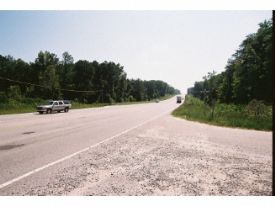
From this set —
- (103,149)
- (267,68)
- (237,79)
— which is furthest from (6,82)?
(103,149)

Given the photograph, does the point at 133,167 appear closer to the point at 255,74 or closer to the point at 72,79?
the point at 255,74

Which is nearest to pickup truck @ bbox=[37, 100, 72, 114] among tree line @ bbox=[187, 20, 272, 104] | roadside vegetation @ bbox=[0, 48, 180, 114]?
tree line @ bbox=[187, 20, 272, 104]

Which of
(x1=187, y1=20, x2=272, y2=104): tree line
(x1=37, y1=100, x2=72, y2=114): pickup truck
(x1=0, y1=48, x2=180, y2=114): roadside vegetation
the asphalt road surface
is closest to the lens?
the asphalt road surface

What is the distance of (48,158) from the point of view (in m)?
8.06

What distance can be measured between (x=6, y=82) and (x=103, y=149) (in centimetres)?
8353

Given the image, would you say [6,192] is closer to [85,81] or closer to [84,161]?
[84,161]

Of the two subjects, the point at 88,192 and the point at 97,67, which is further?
the point at 97,67

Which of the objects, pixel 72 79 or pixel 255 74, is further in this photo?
pixel 72 79

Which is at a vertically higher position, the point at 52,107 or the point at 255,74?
the point at 255,74

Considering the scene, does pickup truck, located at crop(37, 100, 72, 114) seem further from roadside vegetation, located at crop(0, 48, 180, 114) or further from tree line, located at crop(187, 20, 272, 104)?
roadside vegetation, located at crop(0, 48, 180, 114)

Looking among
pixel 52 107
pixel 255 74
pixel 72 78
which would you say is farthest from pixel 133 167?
pixel 72 78

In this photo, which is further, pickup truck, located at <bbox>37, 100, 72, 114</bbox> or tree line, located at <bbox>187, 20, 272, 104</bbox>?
tree line, located at <bbox>187, 20, 272, 104</bbox>

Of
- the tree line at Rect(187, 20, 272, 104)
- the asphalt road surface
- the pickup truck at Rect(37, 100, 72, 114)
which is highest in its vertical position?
the tree line at Rect(187, 20, 272, 104)

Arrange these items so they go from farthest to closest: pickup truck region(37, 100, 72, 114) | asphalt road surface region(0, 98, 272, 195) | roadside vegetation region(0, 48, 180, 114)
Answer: roadside vegetation region(0, 48, 180, 114)
pickup truck region(37, 100, 72, 114)
asphalt road surface region(0, 98, 272, 195)
